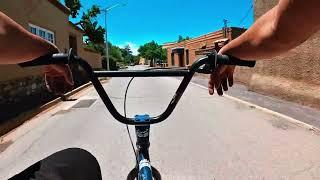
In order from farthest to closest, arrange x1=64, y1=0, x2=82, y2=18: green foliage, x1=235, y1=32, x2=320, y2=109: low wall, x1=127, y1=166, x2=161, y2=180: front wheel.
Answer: x1=64, y1=0, x2=82, y2=18: green foliage < x1=235, y1=32, x2=320, y2=109: low wall < x1=127, y1=166, x2=161, y2=180: front wheel

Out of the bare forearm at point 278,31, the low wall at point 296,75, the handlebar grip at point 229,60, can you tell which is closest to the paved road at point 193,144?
the low wall at point 296,75

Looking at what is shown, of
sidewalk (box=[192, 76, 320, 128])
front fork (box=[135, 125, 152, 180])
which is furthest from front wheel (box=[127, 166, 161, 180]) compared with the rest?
sidewalk (box=[192, 76, 320, 128])

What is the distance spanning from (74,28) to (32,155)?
26195 millimetres

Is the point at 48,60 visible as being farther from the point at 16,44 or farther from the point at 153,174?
the point at 153,174

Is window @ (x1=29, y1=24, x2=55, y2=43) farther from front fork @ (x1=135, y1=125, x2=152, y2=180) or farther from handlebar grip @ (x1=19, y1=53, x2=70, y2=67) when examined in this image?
handlebar grip @ (x1=19, y1=53, x2=70, y2=67)

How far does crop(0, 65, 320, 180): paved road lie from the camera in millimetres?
6121

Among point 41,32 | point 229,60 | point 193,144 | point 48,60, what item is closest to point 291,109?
point 193,144

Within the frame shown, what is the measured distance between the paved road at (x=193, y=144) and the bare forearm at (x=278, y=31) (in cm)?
427

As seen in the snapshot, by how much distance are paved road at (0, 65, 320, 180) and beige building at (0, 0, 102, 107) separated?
10.1 feet

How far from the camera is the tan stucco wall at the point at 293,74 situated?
1358 centimetres

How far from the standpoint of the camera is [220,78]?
6.75 ft

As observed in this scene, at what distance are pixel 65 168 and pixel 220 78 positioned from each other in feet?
2.65

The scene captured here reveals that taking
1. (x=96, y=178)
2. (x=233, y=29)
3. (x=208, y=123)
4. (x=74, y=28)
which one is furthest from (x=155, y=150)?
(x=233, y=29)

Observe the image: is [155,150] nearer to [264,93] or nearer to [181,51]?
[264,93]
